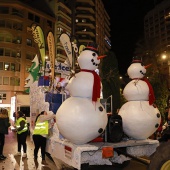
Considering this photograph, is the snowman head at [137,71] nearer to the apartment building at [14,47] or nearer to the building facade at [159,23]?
the apartment building at [14,47]

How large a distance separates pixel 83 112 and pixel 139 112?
161 centimetres

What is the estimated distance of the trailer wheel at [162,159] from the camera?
4098 mm

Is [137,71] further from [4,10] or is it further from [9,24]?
[4,10]

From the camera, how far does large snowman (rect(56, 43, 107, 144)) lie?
563 centimetres

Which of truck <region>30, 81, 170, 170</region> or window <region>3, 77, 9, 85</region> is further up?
window <region>3, 77, 9, 85</region>

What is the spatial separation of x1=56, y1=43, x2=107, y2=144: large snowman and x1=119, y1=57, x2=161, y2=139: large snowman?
0.91m

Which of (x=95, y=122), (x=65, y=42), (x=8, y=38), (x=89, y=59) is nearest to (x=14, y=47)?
(x=8, y=38)

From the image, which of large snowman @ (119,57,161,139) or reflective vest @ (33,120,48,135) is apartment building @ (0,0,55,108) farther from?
large snowman @ (119,57,161,139)

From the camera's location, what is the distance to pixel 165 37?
89.9 meters

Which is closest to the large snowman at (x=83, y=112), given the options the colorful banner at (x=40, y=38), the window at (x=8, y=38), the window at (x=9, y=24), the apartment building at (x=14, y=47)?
the colorful banner at (x=40, y=38)

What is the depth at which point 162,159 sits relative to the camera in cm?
413

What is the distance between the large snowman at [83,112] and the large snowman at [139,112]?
0.91 meters

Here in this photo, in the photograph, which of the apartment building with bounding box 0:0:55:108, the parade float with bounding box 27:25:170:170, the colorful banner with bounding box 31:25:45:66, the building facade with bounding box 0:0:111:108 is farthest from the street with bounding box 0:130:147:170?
the apartment building with bounding box 0:0:55:108

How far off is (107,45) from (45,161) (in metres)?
80.4
